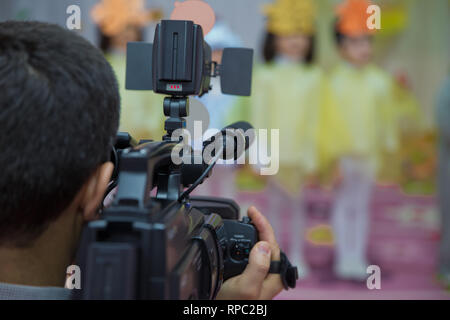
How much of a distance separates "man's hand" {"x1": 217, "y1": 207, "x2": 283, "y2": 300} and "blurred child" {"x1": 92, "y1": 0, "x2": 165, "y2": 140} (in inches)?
55.1

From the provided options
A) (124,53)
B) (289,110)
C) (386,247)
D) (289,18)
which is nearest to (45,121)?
(289,110)

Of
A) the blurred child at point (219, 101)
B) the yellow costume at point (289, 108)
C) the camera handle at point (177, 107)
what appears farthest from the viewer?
the yellow costume at point (289, 108)

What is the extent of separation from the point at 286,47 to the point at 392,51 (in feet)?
5.55

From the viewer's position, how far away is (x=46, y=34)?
44cm

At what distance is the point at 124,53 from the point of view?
2.35m

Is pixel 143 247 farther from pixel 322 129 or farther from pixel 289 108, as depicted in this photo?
pixel 322 129

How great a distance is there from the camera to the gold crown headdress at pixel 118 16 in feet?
7.94

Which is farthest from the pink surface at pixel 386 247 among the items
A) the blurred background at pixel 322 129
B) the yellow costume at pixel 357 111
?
the yellow costume at pixel 357 111

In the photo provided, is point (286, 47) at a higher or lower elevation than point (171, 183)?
higher

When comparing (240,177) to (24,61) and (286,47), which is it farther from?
(24,61)

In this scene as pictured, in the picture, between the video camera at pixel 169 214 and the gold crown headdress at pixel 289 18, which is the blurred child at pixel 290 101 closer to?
the gold crown headdress at pixel 289 18

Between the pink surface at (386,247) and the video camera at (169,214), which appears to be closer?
the video camera at (169,214)

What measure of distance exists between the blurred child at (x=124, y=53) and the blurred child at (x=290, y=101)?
394mm
